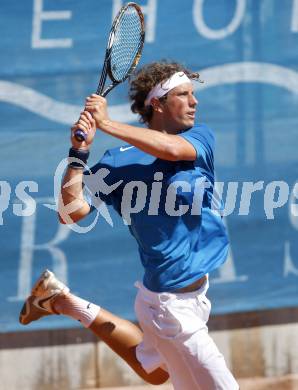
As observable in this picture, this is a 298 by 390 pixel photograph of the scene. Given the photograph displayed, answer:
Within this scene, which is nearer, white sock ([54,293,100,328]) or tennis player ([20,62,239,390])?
tennis player ([20,62,239,390])

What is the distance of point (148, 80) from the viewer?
4.37 m

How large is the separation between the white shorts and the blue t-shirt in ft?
0.25

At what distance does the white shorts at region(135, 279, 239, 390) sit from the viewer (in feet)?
13.3

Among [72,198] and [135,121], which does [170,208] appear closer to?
[72,198]

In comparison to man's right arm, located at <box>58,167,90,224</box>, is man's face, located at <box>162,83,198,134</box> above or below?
above

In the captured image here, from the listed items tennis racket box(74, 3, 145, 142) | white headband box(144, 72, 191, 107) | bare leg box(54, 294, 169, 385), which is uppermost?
tennis racket box(74, 3, 145, 142)

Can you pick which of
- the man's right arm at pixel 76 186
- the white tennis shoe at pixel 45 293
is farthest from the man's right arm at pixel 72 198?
the white tennis shoe at pixel 45 293

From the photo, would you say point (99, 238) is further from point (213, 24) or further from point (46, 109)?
point (213, 24)

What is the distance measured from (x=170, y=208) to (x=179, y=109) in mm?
456

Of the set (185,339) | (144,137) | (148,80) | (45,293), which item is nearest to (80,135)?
(144,137)

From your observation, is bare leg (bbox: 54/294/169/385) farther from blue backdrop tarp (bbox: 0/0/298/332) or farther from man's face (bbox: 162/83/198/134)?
man's face (bbox: 162/83/198/134)

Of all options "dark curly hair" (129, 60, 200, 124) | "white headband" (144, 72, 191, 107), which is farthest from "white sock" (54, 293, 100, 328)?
"white headband" (144, 72, 191, 107)

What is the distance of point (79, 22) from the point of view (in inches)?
208

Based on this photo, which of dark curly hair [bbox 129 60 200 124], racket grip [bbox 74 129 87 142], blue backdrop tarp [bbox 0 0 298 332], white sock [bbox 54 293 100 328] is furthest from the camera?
blue backdrop tarp [bbox 0 0 298 332]
